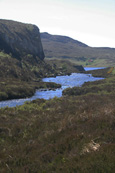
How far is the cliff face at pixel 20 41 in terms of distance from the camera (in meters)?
126

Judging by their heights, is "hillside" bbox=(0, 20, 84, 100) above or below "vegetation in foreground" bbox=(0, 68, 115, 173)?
below

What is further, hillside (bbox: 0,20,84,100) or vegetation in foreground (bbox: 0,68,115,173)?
hillside (bbox: 0,20,84,100)

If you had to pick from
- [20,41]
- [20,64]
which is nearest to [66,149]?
[20,64]

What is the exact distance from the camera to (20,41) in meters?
146

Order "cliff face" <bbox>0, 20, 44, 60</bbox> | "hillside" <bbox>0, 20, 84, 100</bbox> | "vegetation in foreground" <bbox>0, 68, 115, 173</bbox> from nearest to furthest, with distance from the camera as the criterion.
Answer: "vegetation in foreground" <bbox>0, 68, 115, 173</bbox> < "hillside" <bbox>0, 20, 84, 100</bbox> < "cliff face" <bbox>0, 20, 44, 60</bbox>

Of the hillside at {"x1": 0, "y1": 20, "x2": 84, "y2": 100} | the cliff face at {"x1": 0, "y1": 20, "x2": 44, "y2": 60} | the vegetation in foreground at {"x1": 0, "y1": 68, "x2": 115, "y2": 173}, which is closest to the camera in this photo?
the vegetation in foreground at {"x1": 0, "y1": 68, "x2": 115, "y2": 173}

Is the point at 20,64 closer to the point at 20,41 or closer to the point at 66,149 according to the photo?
the point at 20,41

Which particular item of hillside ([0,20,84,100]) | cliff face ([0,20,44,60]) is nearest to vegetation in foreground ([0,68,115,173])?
hillside ([0,20,84,100])

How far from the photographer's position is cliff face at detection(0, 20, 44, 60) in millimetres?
126312

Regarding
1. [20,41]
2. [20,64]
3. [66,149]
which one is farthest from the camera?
[20,41]

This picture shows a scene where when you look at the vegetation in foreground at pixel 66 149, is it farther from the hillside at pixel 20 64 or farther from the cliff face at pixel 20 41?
the cliff face at pixel 20 41

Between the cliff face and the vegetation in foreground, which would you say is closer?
the vegetation in foreground

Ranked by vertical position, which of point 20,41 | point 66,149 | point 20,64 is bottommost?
point 20,64

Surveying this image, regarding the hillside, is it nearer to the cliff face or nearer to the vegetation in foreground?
the cliff face
